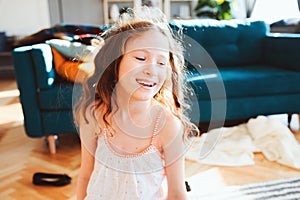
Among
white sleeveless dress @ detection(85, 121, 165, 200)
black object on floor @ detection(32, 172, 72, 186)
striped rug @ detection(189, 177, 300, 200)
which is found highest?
white sleeveless dress @ detection(85, 121, 165, 200)

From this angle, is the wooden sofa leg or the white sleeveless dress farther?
the wooden sofa leg

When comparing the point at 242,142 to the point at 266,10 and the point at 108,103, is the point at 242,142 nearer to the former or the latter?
the point at 108,103

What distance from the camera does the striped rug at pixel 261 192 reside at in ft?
3.90

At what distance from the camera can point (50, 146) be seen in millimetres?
1643

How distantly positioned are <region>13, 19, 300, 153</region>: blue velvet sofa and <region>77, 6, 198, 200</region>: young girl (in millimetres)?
267

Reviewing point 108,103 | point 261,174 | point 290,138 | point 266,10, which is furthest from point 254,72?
point 266,10

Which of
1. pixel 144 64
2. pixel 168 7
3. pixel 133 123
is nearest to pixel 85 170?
pixel 133 123

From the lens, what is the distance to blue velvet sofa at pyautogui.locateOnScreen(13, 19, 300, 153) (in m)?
1.48

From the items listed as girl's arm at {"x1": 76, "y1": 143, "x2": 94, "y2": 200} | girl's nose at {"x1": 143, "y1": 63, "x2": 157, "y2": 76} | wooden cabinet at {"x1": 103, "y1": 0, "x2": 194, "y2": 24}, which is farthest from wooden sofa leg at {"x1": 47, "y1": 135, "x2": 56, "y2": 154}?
wooden cabinet at {"x1": 103, "y1": 0, "x2": 194, "y2": 24}

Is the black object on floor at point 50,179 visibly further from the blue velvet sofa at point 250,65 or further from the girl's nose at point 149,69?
the girl's nose at point 149,69

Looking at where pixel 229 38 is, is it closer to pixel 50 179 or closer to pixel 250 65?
pixel 250 65

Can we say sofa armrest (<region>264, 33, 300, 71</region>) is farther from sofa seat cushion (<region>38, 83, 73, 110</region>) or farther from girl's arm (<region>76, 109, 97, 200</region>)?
girl's arm (<region>76, 109, 97, 200</region>)

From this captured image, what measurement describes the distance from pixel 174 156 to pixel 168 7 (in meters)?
3.95

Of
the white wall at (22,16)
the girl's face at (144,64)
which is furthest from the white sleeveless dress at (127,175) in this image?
the white wall at (22,16)
